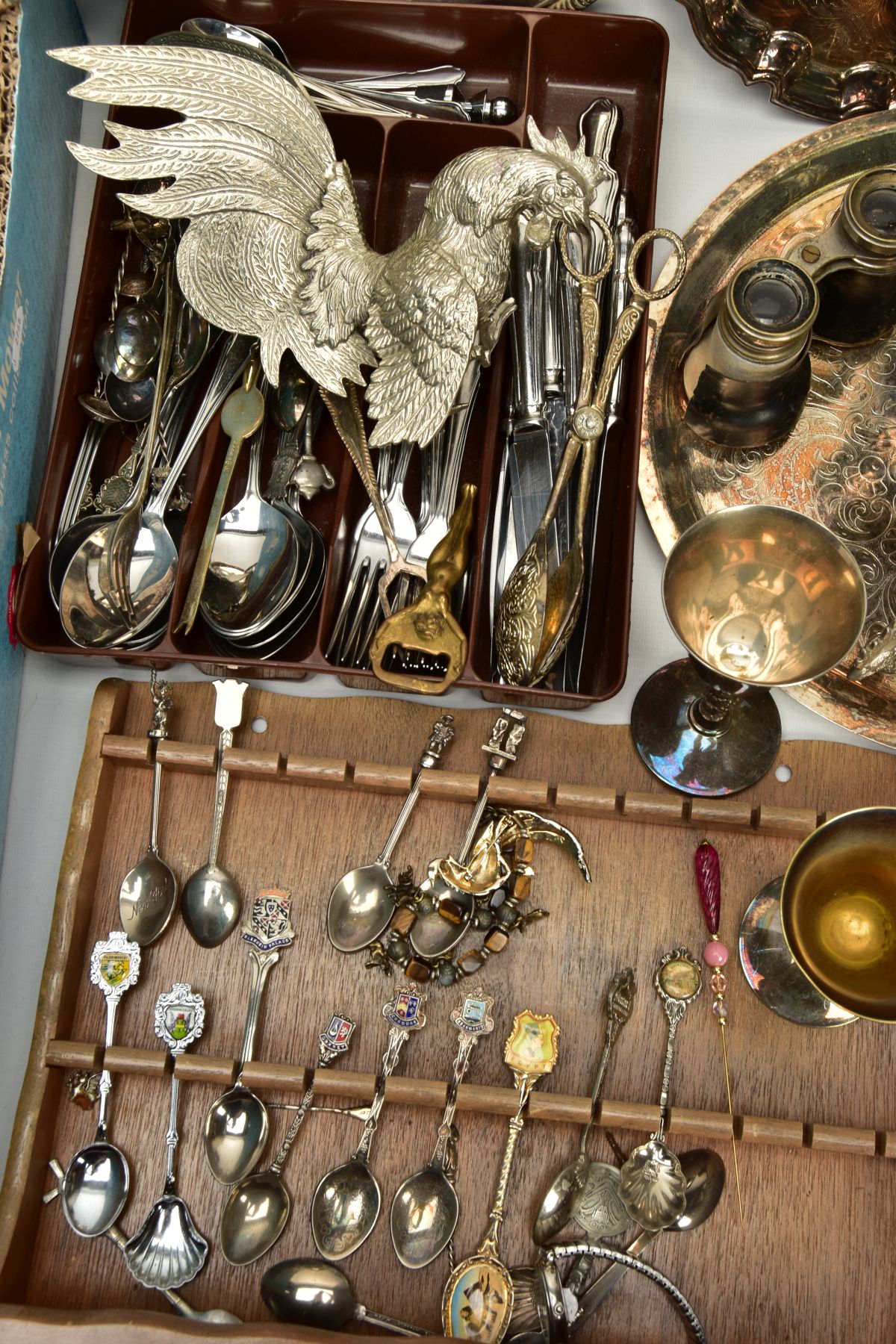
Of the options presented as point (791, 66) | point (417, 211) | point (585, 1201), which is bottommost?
point (585, 1201)

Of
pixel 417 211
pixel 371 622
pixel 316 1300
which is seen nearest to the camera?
pixel 316 1300

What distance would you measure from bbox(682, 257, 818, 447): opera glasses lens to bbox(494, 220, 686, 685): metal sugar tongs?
8cm

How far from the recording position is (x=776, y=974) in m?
0.85

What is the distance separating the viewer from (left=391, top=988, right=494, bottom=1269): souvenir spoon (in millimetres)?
803

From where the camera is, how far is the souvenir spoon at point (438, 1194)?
31.6 inches

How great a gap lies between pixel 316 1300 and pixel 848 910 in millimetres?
516

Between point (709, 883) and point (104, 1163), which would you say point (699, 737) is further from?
point (104, 1163)

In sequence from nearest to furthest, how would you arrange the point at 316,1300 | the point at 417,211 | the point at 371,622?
the point at 316,1300
the point at 371,622
the point at 417,211

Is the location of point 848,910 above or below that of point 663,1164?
above

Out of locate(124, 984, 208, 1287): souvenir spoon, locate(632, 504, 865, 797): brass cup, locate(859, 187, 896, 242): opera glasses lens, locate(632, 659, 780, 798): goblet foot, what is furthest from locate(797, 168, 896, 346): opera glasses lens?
locate(124, 984, 208, 1287): souvenir spoon

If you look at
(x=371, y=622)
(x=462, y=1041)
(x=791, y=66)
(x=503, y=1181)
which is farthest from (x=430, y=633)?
(x=791, y=66)

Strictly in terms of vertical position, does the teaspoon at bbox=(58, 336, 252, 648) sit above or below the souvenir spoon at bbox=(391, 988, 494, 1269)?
above

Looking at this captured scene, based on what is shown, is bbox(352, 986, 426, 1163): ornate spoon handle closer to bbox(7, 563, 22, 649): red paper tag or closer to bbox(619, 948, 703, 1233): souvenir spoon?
bbox(619, 948, 703, 1233): souvenir spoon

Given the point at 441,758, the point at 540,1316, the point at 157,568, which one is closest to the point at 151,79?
the point at 157,568
